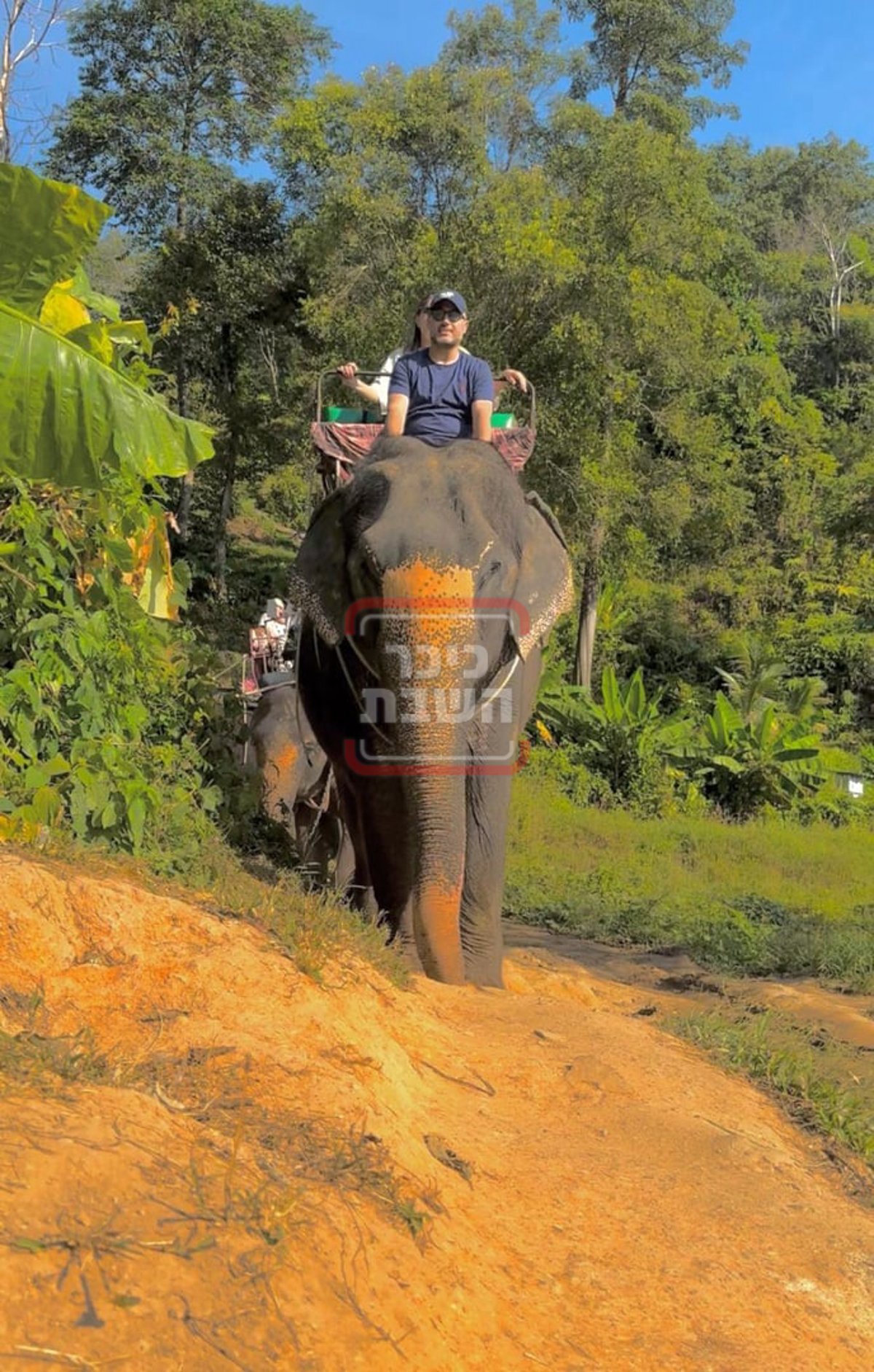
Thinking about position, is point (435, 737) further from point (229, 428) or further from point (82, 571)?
point (229, 428)

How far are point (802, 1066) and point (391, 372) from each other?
4.29 m

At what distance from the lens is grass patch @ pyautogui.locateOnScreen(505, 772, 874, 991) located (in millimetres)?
8883

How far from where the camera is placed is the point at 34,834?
16.2ft

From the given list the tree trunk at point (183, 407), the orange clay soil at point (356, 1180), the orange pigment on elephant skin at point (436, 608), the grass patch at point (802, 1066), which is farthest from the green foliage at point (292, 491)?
the orange clay soil at point (356, 1180)

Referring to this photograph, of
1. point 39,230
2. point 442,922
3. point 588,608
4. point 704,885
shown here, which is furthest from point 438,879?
point 588,608

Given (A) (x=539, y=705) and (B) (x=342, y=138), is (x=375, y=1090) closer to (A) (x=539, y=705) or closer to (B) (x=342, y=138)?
(A) (x=539, y=705)

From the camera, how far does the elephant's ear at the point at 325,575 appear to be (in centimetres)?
649

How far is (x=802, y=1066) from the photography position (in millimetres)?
5051

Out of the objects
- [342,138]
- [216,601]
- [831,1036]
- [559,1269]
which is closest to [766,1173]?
[559,1269]

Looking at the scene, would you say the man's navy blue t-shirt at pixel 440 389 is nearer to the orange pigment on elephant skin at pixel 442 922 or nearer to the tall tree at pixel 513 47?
the orange pigment on elephant skin at pixel 442 922

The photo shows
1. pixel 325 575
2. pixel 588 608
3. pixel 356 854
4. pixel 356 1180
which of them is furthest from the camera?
pixel 588 608

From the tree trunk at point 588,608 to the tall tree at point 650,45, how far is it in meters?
12.2

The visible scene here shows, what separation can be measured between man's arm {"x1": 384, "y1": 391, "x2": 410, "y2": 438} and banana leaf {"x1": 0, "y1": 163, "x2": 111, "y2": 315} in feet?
7.25

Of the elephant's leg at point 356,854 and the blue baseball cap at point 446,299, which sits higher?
the blue baseball cap at point 446,299
